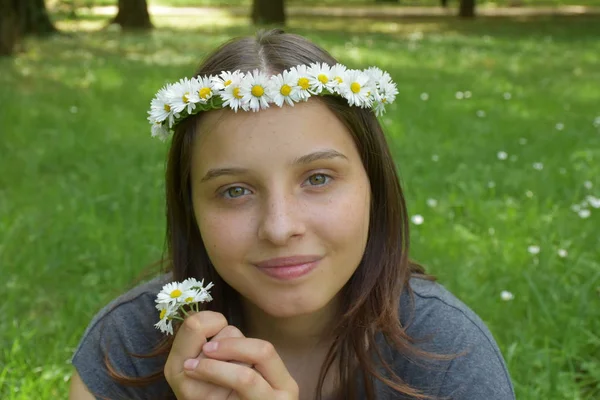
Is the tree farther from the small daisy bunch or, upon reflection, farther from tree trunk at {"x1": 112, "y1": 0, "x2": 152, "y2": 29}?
the small daisy bunch

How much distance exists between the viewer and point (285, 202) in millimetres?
1734

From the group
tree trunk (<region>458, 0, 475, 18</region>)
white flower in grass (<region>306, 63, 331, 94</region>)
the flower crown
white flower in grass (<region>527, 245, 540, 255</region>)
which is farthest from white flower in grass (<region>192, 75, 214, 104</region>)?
tree trunk (<region>458, 0, 475, 18</region>)

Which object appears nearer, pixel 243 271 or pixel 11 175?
pixel 243 271

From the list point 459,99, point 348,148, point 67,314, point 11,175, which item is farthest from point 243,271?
point 459,99

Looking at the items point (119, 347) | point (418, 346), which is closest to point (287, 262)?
point (418, 346)

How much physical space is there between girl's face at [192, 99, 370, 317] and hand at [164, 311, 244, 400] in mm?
157

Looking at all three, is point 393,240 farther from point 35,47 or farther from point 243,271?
point 35,47

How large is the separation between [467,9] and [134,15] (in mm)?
9657

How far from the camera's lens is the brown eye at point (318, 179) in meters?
1.82

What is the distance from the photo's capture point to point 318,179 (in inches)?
71.8

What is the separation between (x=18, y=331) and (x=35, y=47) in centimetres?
883

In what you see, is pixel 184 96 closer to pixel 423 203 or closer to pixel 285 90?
pixel 285 90

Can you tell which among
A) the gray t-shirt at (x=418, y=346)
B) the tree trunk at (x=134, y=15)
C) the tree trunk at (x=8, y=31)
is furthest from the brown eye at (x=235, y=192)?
the tree trunk at (x=134, y=15)

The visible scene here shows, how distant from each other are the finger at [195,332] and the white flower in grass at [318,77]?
1.79ft
